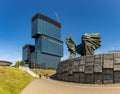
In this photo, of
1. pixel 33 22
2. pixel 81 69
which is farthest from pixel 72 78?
pixel 33 22

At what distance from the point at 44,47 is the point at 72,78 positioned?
14646cm


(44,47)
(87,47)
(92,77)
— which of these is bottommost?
(92,77)

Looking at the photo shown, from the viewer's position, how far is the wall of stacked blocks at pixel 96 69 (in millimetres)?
23688

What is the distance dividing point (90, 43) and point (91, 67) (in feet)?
25.4

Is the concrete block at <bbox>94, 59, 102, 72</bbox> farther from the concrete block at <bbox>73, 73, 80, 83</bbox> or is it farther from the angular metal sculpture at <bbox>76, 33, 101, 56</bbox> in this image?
the angular metal sculpture at <bbox>76, 33, 101, 56</bbox>

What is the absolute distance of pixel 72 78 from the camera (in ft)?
95.4

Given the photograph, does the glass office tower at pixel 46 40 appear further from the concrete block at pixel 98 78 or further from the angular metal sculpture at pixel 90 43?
the concrete block at pixel 98 78

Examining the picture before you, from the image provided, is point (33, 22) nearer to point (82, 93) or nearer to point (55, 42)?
point (55, 42)

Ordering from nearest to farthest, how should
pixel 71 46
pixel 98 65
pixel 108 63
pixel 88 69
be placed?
1. pixel 108 63
2. pixel 98 65
3. pixel 88 69
4. pixel 71 46

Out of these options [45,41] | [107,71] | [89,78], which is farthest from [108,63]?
[45,41]

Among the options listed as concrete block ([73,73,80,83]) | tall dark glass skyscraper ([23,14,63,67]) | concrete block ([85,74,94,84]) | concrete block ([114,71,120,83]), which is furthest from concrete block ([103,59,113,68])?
tall dark glass skyscraper ([23,14,63,67])

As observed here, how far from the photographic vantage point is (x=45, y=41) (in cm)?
17538

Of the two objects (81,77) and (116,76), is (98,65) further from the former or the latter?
(81,77)

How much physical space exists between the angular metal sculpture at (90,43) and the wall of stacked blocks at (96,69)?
159 inches
